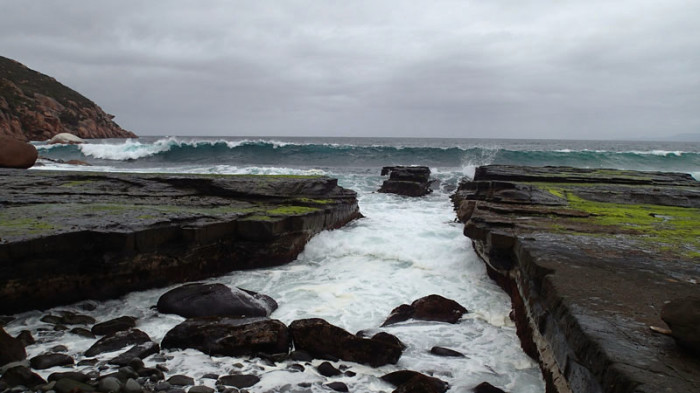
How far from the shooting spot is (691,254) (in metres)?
4.56

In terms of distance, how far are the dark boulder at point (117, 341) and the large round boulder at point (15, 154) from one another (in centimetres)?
1276

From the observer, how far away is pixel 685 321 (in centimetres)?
234

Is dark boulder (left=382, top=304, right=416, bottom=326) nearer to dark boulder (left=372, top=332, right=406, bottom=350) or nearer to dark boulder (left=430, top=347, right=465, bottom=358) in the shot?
dark boulder (left=372, top=332, right=406, bottom=350)

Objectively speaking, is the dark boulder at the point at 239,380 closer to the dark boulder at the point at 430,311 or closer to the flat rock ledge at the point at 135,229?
the dark boulder at the point at 430,311

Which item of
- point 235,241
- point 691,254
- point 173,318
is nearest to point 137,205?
point 235,241

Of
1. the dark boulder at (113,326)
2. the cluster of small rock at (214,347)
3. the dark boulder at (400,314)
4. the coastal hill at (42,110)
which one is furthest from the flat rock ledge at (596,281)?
the coastal hill at (42,110)

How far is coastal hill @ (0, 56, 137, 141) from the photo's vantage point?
52.3 metres

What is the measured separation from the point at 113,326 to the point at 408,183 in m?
14.7

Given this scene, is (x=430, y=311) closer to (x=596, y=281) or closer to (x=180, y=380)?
(x=596, y=281)

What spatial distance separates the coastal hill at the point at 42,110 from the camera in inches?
2061

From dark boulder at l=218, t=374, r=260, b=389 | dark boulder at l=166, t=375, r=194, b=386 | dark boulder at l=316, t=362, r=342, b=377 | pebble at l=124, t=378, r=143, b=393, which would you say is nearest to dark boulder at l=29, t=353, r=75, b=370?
pebble at l=124, t=378, r=143, b=393

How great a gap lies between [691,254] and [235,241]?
593 centimetres

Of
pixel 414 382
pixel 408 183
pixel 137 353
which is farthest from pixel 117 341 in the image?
pixel 408 183

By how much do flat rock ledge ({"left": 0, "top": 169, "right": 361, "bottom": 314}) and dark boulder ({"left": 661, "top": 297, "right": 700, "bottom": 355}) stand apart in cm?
553
